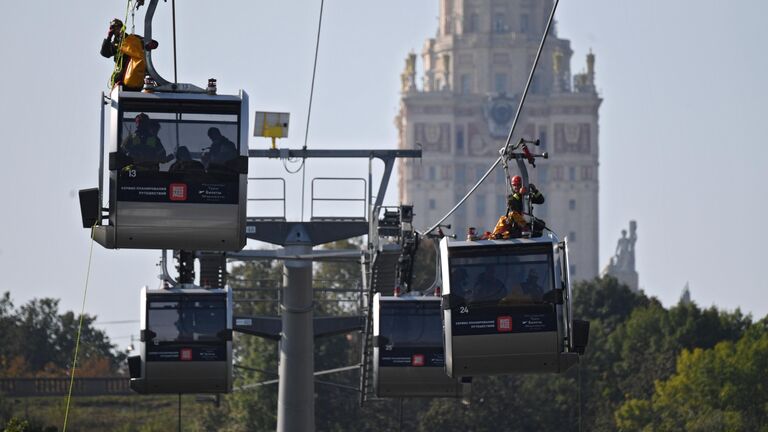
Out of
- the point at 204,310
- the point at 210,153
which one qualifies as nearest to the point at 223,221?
the point at 210,153

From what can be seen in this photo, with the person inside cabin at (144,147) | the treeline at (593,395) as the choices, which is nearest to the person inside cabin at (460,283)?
the person inside cabin at (144,147)

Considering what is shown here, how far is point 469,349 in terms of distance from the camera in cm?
4119

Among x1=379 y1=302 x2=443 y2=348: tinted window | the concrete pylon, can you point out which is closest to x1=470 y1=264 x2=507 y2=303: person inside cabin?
x1=379 y1=302 x2=443 y2=348: tinted window

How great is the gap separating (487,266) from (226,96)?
5347mm

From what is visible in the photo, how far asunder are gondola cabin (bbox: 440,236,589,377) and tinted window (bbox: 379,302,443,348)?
56.1 ft

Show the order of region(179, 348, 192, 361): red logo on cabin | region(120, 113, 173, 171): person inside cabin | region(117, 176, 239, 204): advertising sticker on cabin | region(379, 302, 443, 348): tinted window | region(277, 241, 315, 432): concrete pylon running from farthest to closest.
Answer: region(277, 241, 315, 432): concrete pylon
region(379, 302, 443, 348): tinted window
region(179, 348, 192, 361): red logo on cabin
region(120, 113, 173, 171): person inside cabin
region(117, 176, 239, 204): advertising sticker on cabin

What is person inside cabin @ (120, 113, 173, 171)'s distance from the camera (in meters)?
38.3

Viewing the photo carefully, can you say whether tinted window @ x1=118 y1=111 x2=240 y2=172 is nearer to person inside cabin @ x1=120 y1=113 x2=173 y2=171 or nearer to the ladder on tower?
person inside cabin @ x1=120 y1=113 x2=173 y2=171

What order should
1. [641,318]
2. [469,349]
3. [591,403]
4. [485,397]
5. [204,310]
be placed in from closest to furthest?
[469,349]
[204,310]
[485,397]
[591,403]
[641,318]

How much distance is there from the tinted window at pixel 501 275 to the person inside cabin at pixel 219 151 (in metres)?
4.63

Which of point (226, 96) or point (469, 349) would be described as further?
point (469, 349)

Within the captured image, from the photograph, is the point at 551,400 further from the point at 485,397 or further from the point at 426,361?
the point at 426,361

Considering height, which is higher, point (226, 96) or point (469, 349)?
point (226, 96)

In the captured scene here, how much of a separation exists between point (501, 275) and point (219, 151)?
5267 mm
